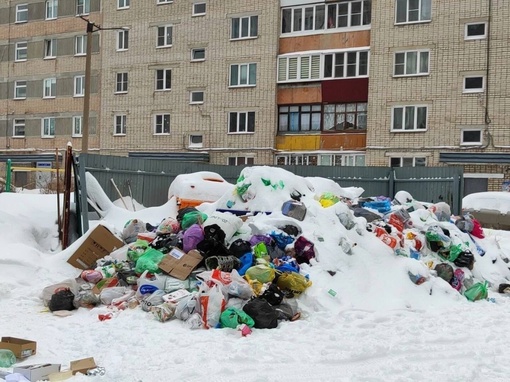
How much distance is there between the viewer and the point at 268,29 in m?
27.7

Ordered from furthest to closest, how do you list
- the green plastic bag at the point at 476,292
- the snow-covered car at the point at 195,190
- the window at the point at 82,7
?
1. the window at the point at 82,7
2. the snow-covered car at the point at 195,190
3. the green plastic bag at the point at 476,292

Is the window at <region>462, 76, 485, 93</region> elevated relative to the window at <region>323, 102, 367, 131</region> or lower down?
elevated

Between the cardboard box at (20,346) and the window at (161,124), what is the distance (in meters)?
25.2

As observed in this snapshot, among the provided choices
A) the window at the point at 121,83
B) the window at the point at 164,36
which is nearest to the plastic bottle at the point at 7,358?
the window at the point at 164,36

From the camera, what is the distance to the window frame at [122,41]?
31.2 meters

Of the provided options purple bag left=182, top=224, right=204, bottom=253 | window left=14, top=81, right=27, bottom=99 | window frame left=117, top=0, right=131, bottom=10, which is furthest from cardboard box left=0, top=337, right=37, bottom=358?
window left=14, top=81, right=27, bottom=99

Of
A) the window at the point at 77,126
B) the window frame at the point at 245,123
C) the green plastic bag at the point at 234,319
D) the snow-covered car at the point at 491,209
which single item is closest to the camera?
the green plastic bag at the point at 234,319

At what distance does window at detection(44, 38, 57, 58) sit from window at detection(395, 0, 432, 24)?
20032 mm

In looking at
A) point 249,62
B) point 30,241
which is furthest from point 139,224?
point 249,62

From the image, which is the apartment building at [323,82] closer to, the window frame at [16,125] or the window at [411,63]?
the window at [411,63]

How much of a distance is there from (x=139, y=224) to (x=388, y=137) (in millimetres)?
17325

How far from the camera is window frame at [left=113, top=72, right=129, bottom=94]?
3114 centimetres

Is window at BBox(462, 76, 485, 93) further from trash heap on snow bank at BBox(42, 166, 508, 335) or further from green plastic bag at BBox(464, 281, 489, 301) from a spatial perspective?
green plastic bag at BBox(464, 281, 489, 301)

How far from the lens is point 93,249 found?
927cm
